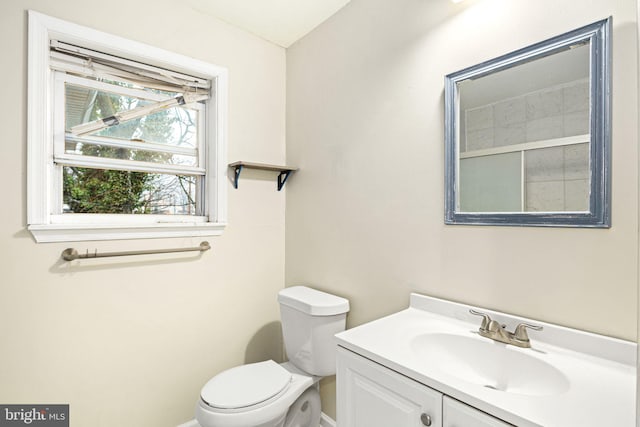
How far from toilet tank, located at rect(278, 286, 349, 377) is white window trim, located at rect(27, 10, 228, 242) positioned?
69 centimetres

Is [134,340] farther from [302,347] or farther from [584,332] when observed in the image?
[584,332]

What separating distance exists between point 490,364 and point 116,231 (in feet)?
5.54

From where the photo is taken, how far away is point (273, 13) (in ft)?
5.77

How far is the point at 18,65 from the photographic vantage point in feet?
4.20

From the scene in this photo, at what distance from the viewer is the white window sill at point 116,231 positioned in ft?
4.37

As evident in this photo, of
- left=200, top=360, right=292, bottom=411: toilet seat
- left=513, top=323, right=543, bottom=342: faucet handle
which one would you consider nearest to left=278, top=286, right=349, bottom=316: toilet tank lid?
left=200, top=360, right=292, bottom=411: toilet seat

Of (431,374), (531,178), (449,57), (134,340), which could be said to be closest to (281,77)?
(449,57)

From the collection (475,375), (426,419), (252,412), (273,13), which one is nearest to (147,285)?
(252,412)

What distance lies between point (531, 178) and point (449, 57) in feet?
1.91

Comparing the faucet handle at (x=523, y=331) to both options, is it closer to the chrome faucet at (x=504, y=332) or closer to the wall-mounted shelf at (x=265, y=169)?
the chrome faucet at (x=504, y=332)

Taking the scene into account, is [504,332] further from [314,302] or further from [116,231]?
[116,231]

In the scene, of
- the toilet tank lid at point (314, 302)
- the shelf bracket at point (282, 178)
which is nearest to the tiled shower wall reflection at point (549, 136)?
the toilet tank lid at point (314, 302)

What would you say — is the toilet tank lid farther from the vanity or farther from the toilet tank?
the vanity

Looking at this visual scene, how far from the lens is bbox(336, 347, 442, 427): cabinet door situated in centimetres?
80
